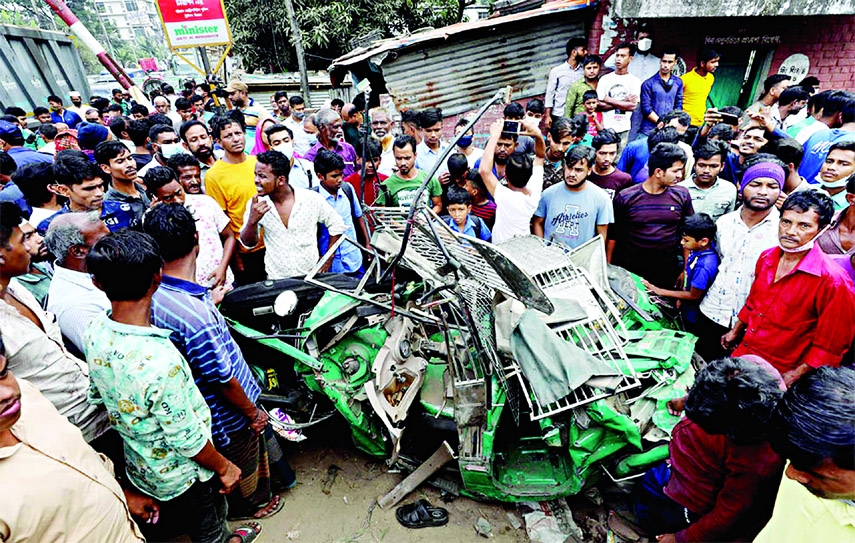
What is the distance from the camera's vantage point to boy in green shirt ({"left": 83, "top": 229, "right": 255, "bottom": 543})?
174 cm

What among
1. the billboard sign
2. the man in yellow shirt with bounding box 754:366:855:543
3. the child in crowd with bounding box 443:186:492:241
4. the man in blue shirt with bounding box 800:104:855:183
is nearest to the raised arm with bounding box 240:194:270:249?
the child in crowd with bounding box 443:186:492:241

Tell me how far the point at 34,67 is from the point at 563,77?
1763cm

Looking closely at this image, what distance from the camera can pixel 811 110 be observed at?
4809 mm

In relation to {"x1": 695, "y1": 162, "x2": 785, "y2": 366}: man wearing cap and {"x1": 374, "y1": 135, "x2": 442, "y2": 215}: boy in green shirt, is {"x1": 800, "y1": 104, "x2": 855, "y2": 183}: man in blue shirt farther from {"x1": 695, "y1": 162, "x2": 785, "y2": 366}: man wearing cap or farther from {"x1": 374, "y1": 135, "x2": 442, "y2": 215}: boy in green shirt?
{"x1": 374, "y1": 135, "x2": 442, "y2": 215}: boy in green shirt

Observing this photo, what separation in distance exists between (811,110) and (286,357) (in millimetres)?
5993

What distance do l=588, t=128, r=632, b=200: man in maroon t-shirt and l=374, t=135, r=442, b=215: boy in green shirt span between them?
154 cm

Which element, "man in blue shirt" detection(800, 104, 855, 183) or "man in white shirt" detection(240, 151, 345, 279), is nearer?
"man in white shirt" detection(240, 151, 345, 279)

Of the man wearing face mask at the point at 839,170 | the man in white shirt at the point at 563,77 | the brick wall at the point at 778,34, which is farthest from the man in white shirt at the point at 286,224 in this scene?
the brick wall at the point at 778,34

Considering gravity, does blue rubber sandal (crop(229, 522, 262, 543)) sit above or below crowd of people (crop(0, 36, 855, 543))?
below

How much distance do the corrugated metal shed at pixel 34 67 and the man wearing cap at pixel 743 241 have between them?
17.5 meters

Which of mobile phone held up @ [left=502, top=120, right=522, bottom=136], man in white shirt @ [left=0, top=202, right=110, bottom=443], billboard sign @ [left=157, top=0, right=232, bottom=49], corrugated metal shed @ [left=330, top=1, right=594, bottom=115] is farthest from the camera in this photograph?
billboard sign @ [left=157, top=0, right=232, bottom=49]

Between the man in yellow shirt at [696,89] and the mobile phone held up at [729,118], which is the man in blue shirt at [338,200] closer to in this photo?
the mobile phone held up at [729,118]

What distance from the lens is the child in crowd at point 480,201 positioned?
4.30 meters

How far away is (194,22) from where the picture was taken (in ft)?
43.3
